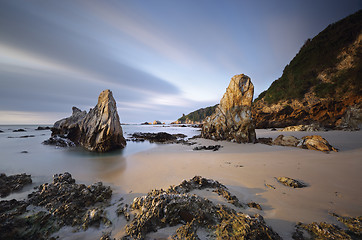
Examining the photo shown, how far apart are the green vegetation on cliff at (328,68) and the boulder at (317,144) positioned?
17.8 meters

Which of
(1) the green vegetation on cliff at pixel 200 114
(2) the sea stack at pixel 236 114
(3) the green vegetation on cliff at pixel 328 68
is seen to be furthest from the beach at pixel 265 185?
(1) the green vegetation on cliff at pixel 200 114

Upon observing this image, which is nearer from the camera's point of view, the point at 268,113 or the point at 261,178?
the point at 261,178

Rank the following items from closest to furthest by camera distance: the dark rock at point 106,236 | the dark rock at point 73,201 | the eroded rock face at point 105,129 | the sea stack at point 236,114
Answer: the dark rock at point 106,236, the dark rock at point 73,201, the eroded rock face at point 105,129, the sea stack at point 236,114

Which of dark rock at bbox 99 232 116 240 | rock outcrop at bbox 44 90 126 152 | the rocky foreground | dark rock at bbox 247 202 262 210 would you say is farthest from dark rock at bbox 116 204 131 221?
rock outcrop at bbox 44 90 126 152

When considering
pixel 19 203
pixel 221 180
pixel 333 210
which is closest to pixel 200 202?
pixel 221 180

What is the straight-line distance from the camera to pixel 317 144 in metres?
5.89

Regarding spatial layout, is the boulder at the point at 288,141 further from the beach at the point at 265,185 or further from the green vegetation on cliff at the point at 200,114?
the green vegetation on cliff at the point at 200,114

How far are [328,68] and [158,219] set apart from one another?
32.1 m

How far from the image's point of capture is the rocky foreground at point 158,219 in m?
1.49

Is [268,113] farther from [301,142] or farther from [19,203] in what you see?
[19,203]

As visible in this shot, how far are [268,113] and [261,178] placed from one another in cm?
2463

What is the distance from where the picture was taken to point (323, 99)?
57.9ft

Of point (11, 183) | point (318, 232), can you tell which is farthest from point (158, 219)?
point (11, 183)

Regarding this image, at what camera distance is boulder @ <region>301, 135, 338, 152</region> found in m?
5.59
